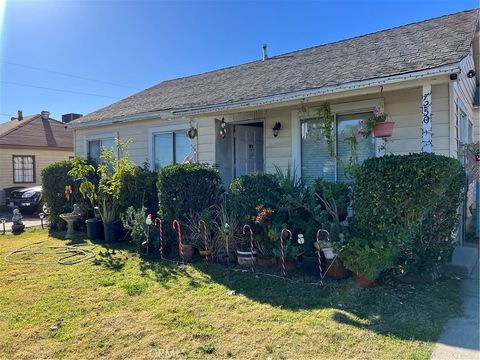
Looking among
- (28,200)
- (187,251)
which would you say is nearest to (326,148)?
(187,251)

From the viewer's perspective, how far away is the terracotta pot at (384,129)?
567 centimetres

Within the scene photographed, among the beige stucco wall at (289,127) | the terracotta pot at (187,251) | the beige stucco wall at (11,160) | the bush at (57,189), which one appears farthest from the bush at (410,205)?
the beige stucco wall at (11,160)

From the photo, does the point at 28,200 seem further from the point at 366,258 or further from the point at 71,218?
the point at 366,258

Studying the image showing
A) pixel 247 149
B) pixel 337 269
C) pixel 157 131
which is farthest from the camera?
pixel 157 131

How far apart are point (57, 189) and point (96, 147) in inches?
99.8

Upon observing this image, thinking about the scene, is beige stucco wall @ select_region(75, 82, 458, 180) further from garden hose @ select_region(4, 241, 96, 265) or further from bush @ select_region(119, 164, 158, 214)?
garden hose @ select_region(4, 241, 96, 265)

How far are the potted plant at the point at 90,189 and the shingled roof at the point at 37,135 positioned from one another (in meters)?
11.2

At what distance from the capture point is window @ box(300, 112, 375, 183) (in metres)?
6.84

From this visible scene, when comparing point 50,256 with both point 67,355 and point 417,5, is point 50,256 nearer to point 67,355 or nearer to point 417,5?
point 67,355

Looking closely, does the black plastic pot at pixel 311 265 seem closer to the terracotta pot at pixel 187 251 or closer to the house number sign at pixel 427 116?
the terracotta pot at pixel 187 251

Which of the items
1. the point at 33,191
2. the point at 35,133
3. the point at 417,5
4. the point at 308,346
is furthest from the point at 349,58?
the point at 35,133

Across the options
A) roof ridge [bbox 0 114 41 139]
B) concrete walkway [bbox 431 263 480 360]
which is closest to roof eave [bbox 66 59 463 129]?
concrete walkway [bbox 431 263 480 360]

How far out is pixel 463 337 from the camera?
3.33 metres

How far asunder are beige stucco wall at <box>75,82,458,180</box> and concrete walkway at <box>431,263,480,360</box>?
2899mm
